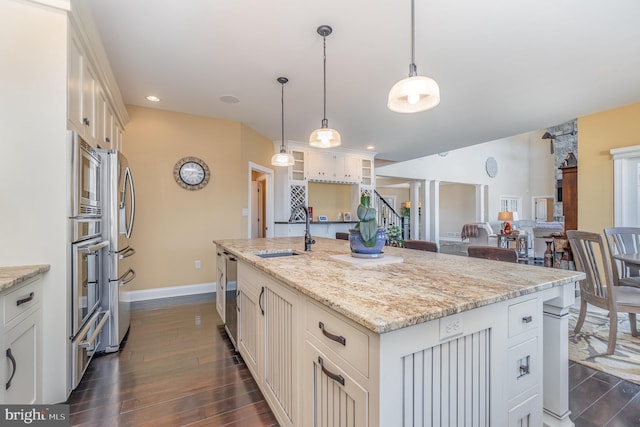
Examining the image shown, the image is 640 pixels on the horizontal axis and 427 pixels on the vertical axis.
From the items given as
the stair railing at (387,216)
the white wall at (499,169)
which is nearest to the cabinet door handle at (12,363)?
the stair railing at (387,216)

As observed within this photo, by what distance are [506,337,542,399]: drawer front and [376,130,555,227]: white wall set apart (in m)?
7.40

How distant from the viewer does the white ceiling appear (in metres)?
2.10

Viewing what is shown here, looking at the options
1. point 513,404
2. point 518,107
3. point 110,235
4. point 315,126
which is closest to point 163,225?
point 110,235

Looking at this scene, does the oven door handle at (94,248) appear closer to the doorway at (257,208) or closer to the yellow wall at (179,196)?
the yellow wall at (179,196)

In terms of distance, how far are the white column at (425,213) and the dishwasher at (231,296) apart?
7.86m

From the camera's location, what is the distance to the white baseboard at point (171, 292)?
388 centimetres

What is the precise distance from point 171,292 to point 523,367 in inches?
162

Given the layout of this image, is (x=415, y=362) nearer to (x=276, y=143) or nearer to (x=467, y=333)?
(x=467, y=333)

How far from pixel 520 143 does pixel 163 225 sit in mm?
13771

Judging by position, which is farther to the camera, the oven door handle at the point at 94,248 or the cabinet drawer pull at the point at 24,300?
the oven door handle at the point at 94,248

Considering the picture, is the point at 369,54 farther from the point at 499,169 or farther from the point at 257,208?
the point at 499,169

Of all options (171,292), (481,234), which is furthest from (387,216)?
(171,292)

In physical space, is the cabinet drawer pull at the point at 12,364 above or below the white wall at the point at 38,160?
below

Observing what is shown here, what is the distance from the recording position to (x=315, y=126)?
15.6ft
